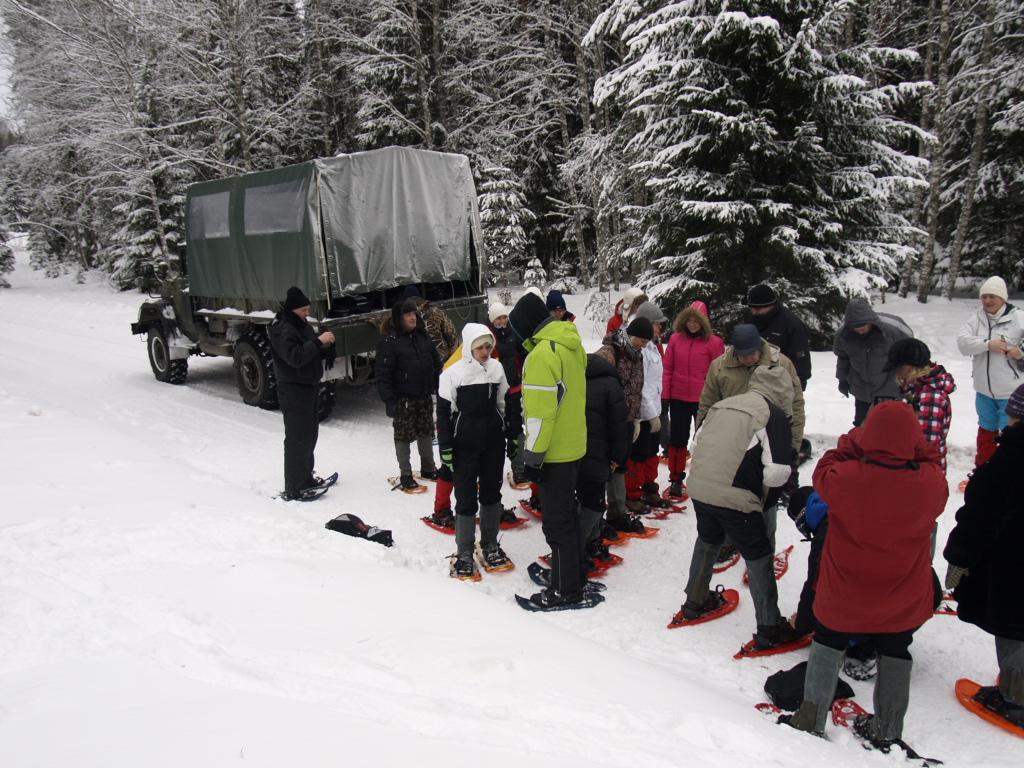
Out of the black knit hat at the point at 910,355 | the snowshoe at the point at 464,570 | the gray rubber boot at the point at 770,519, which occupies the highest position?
the black knit hat at the point at 910,355

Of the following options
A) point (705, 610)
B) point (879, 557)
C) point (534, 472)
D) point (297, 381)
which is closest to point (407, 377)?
point (297, 381)

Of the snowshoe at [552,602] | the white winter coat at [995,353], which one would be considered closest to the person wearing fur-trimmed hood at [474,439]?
the snowshoe at [552,602]

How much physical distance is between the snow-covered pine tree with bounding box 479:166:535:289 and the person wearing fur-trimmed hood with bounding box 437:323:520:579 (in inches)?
604

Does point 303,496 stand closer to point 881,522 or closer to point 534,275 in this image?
point 881,522

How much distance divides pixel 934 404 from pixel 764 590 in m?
1.61

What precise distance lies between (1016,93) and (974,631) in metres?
14.9

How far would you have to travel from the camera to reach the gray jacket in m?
5.48

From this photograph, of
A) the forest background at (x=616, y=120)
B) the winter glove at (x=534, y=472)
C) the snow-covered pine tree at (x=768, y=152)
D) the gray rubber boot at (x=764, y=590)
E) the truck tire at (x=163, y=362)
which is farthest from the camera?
the truck tire at (x=163, y=362)

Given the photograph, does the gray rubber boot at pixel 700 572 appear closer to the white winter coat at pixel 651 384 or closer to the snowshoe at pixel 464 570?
the snowshoe at pixel 464 570

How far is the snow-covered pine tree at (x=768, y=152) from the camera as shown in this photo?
380 inches

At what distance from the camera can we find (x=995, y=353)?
5.40m

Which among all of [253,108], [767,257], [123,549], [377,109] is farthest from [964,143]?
[253,108]

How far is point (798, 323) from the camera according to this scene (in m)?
5.63

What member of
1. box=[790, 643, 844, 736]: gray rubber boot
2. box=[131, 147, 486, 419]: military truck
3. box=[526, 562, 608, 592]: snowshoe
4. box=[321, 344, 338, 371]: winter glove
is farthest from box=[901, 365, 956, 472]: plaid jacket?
box=[131, 147, 486, 419]: military truck
